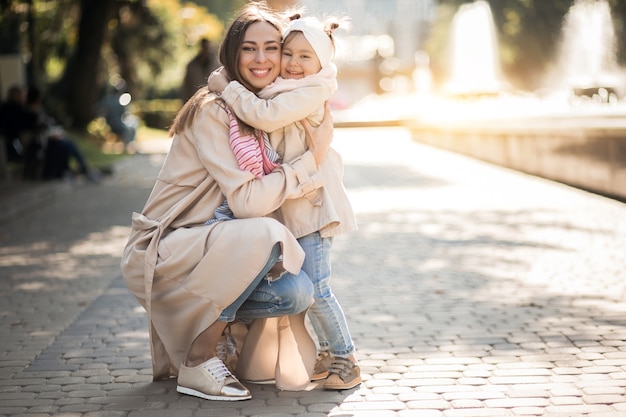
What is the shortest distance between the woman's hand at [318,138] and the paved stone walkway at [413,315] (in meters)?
1.15

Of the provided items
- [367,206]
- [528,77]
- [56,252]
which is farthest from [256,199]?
[528,77]

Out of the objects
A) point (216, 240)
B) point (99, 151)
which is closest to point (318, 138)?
point (216, 240)

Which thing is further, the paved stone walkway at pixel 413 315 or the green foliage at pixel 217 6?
the green foliage at pixel 217 6

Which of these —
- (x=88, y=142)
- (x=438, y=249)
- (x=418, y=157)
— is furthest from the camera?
(x=88, y=142)

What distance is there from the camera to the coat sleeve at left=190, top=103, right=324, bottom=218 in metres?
4.44

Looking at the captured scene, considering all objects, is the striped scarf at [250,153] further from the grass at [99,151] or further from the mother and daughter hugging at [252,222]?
the grass at [99,151]

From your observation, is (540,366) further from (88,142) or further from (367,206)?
(88,142)

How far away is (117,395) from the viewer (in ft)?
15.5

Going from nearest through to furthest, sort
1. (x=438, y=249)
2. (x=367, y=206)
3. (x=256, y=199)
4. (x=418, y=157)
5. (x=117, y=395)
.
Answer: (x=256, y=199) → (x=117, y=395) → (x=438, y=249) → (x=367, y=206) → (x=418, y=157)

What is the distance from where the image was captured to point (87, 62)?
2730 cm

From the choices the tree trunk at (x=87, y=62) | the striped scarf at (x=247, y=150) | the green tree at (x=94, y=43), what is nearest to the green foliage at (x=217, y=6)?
the green tree at (x=94, y=43)

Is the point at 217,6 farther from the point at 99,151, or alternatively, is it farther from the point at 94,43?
the point at 99,151

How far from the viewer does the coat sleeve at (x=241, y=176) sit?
14.6 feet

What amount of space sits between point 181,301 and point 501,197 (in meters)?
8.87
